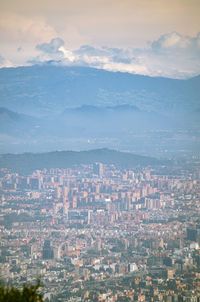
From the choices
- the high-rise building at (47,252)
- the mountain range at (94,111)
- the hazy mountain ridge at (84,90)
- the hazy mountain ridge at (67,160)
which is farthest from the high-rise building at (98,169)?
the hazy mountain ridge at (84,90)

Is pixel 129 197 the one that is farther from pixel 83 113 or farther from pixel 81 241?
pixel 83 113

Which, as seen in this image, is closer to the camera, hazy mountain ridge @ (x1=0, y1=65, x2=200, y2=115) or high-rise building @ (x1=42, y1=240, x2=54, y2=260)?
high-rise building @ (x1=42, y1=240, x2=54, y2=260)

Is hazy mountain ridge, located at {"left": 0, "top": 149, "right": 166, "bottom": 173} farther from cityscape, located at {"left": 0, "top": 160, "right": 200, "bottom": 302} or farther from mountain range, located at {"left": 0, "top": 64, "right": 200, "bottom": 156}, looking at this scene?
mountain range, located at {"left": 0, "top": 64, "right": 200, "bottom": 156}

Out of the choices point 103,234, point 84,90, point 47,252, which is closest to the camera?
point 47,252

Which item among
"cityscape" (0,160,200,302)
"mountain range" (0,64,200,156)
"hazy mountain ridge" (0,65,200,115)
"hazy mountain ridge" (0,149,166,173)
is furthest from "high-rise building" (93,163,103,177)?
"hazy mountain ridge" (0,65,200,115)

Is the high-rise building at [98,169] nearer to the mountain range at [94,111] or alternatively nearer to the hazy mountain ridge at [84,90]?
the mountain range at [94,111]

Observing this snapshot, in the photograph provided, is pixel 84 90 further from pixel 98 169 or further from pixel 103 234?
pixel 103 234

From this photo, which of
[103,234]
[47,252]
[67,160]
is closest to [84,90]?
[67,160]

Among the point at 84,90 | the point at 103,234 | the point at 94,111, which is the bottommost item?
the point at 103,234
